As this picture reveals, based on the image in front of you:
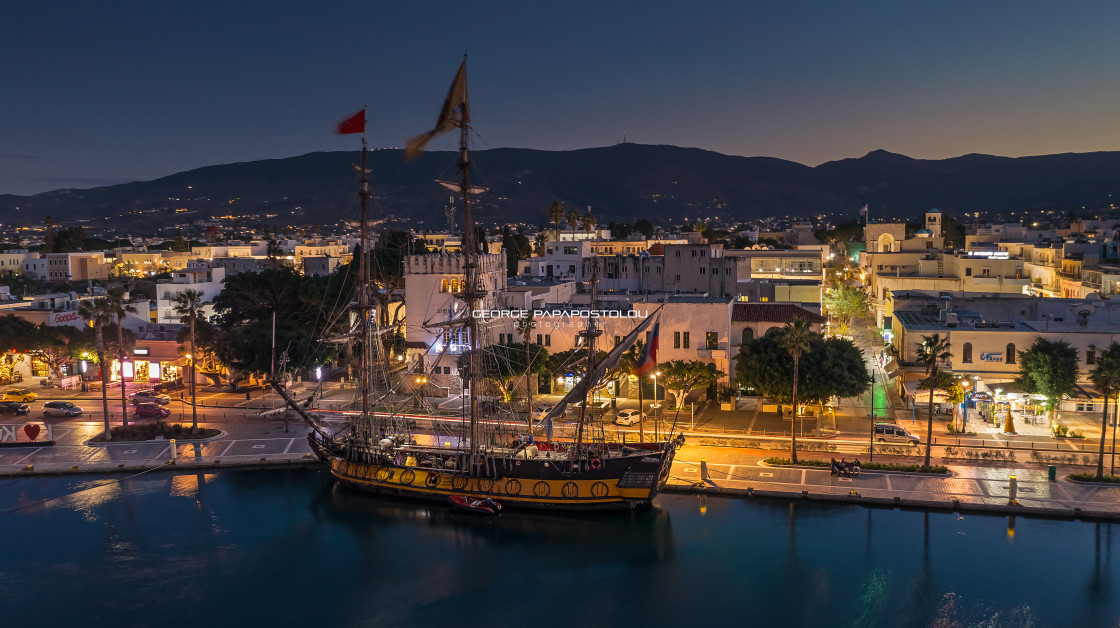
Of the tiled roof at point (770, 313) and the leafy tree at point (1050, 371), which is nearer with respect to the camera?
the leafy tree at point (1050, 371)

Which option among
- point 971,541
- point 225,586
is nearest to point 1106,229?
point 971,541

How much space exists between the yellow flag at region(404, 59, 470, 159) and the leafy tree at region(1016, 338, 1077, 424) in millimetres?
29090

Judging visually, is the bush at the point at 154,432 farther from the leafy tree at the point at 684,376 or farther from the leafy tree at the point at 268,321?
the leafy tree at the point at 684,376

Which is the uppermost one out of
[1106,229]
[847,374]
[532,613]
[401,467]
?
[1106,229]

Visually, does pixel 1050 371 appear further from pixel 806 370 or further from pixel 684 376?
pixel 684 376

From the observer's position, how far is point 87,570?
29.2 metres

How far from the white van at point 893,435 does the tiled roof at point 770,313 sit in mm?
11578

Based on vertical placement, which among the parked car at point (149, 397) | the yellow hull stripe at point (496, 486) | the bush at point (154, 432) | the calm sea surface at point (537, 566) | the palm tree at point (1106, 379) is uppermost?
the palm tree at point (1106, 379)

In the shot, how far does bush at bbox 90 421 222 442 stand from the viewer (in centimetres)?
4219

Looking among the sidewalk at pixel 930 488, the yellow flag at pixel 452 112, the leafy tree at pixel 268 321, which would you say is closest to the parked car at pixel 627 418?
the sidewalk at pixel 930 488

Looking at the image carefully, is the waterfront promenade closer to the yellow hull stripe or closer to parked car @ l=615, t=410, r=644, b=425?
the yellow hull stripe

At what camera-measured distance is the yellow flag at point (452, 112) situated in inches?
1414

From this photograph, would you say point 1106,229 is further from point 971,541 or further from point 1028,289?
point 971,541

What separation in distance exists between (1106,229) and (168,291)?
13281cm
